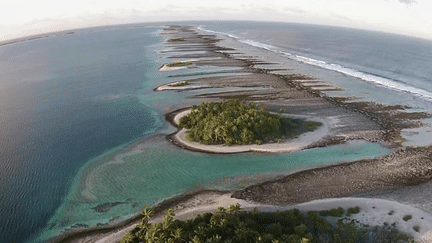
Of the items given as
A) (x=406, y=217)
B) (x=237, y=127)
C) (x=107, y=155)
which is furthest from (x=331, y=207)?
(x=107, y=155)

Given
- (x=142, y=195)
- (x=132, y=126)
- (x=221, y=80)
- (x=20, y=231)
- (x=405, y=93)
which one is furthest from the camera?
(x=221, y=80)

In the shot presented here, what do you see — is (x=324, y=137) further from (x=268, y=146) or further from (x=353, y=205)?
(x=353, y=205)

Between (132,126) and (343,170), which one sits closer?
(343,170)

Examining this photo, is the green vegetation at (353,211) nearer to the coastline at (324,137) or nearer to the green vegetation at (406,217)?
the coastline at (324,137)

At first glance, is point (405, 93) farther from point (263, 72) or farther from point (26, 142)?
point (26, 142)

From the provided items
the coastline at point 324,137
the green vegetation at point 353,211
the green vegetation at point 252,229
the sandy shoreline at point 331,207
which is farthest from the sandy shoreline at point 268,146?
the green vegetation at point 252,229

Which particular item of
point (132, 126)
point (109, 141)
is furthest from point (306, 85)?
point (109, 141)
